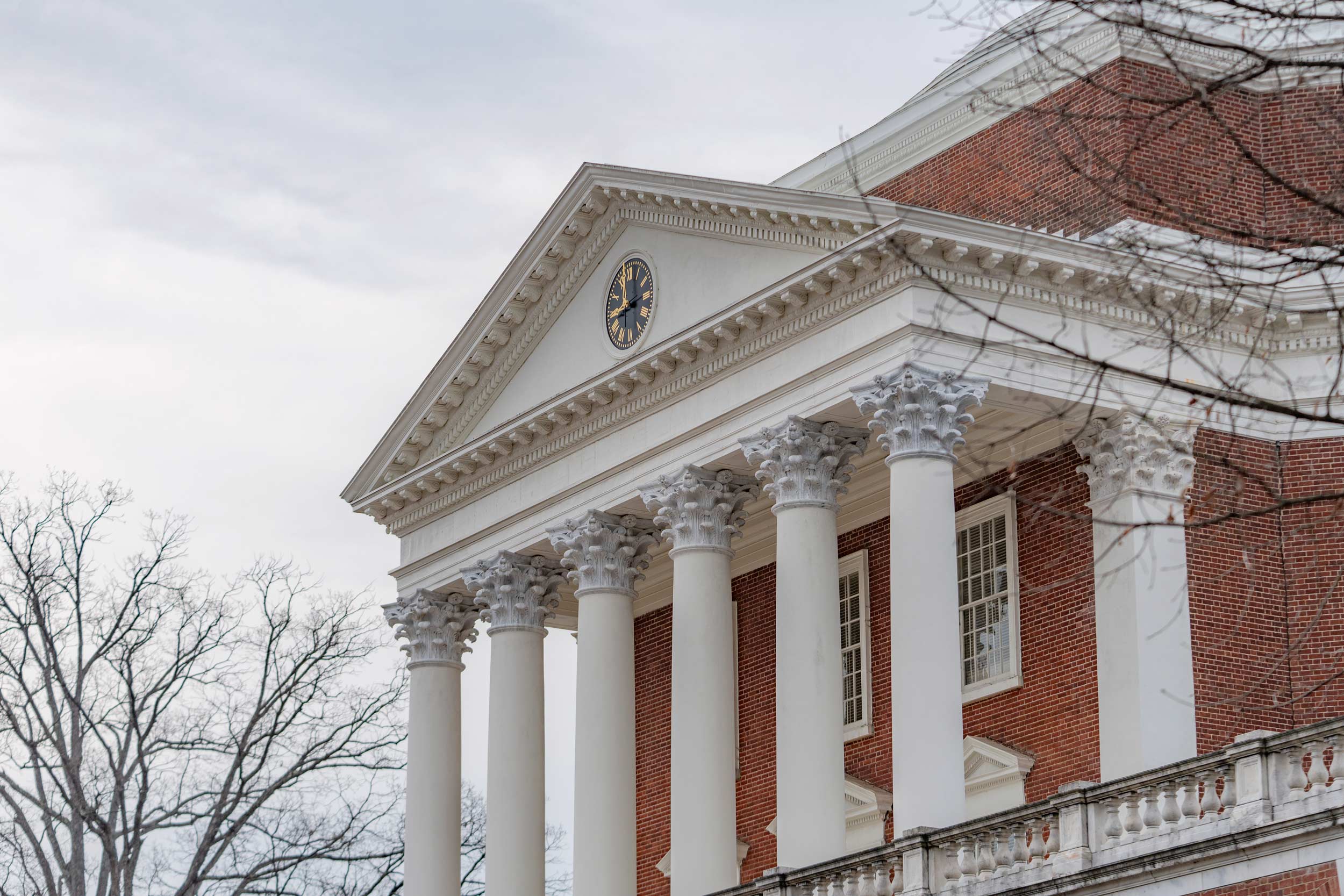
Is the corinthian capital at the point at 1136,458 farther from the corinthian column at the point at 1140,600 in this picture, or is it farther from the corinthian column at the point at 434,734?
the corinthian column at the point at 434,734

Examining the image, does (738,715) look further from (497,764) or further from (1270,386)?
(1270,386)

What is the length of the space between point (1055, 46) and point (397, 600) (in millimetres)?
23681

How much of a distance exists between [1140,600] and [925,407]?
3536 millimetres

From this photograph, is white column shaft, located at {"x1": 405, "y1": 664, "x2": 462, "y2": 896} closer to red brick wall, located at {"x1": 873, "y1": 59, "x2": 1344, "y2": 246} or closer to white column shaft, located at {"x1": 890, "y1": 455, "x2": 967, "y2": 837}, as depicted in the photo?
white column shaft, located at {"x1": 890, "y1": 455, "x2": 967, "y2": 837}

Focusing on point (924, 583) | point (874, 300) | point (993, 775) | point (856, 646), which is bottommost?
point (993, 775)

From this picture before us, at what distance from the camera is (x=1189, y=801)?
808 inches

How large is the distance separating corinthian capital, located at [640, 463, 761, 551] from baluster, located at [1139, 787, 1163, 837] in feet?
29.2

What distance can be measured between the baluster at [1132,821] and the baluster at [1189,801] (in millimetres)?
520

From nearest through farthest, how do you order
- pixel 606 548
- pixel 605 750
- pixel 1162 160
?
pixel 1162 160 < pixel 605 750 < pixel 606 548

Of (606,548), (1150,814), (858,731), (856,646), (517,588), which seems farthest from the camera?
(517,588)

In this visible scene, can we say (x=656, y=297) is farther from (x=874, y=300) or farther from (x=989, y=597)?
(x=989, y=597)

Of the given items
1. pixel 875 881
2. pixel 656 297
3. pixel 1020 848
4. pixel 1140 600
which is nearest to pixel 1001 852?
pixel 1020 848

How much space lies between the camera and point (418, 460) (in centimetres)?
3494

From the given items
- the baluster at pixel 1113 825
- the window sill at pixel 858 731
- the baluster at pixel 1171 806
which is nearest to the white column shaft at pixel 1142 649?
the baluster at pixel 1113 825
